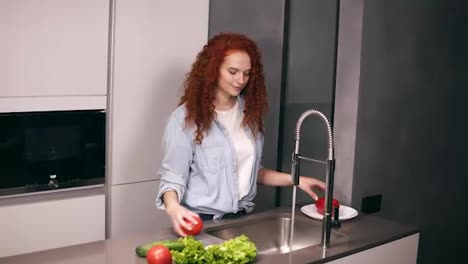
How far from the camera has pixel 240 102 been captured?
96.6 inches

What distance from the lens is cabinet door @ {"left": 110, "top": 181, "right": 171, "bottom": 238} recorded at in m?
2.89

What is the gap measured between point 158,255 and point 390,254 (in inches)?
35.2

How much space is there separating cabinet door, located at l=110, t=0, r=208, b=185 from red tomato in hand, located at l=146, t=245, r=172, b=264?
1.16 metres

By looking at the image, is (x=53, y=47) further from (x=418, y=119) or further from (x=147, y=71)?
(x=418, y=119)

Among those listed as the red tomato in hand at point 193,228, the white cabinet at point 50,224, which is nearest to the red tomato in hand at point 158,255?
the red tomato in hand at point 193,228

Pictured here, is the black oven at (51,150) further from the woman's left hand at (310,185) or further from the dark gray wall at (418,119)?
the dark gray wall at (418,119)

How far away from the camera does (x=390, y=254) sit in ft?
7.32

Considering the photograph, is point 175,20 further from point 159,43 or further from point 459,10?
point 459,10

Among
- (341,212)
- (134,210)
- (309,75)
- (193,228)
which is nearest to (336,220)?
(341,212)

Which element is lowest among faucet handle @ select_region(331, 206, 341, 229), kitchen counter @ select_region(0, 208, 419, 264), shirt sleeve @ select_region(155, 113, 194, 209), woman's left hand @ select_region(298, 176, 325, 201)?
kitchen counter @ select_region(0, 208, 419, 264)

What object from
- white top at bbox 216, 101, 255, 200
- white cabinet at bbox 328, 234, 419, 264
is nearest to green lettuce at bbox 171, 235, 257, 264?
white cabinet at bbox 328, 234, 419, 264

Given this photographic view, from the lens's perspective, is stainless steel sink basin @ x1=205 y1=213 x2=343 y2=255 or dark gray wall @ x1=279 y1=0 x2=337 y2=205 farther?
dark gray wall @ x1=279 y1=0 x2=337 y2=205

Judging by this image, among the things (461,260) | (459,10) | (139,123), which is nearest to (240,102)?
(139,123)

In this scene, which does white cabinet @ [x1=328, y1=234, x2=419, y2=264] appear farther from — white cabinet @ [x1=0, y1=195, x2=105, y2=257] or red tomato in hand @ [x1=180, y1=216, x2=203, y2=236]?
white cabinet @ [x1=0, y1=195, x2=105, y2=257]
